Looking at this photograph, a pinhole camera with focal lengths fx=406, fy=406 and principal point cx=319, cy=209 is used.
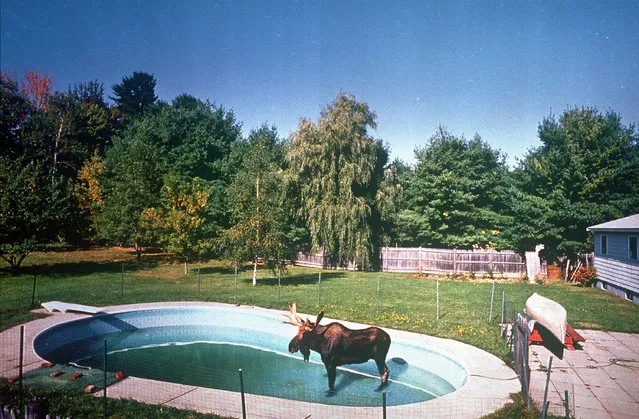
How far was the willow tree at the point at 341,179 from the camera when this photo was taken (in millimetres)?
27344

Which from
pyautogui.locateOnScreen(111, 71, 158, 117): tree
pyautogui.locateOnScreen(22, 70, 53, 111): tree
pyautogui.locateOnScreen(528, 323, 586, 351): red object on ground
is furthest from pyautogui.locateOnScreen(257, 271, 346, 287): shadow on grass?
pyautogui.locateOnScreen(111, 71, 158, 117): tree

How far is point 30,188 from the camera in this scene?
21.2 meters

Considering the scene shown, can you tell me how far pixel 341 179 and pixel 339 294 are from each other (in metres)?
10.8

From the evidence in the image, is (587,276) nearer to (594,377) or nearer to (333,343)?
(594,377)

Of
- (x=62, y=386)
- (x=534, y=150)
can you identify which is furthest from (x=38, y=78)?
(x=534, y=150)

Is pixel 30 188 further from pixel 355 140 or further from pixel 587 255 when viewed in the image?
pixel 587 255

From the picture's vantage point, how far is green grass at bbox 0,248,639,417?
13375 mm

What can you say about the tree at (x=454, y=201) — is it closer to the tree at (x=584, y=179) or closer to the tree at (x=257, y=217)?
the tree at (x=584, y=179)

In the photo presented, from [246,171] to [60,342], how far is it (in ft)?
37.3

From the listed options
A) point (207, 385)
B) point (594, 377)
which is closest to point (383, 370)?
point (207, 385)

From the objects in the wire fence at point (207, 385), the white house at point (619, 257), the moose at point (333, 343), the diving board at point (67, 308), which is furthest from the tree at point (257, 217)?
the white house at point (619, 257)

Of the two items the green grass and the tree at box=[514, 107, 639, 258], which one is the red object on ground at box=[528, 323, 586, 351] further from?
the tree at box=[514, 107, 639, 258]

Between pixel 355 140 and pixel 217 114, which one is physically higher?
pixel 217 114

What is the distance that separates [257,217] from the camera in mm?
19672
